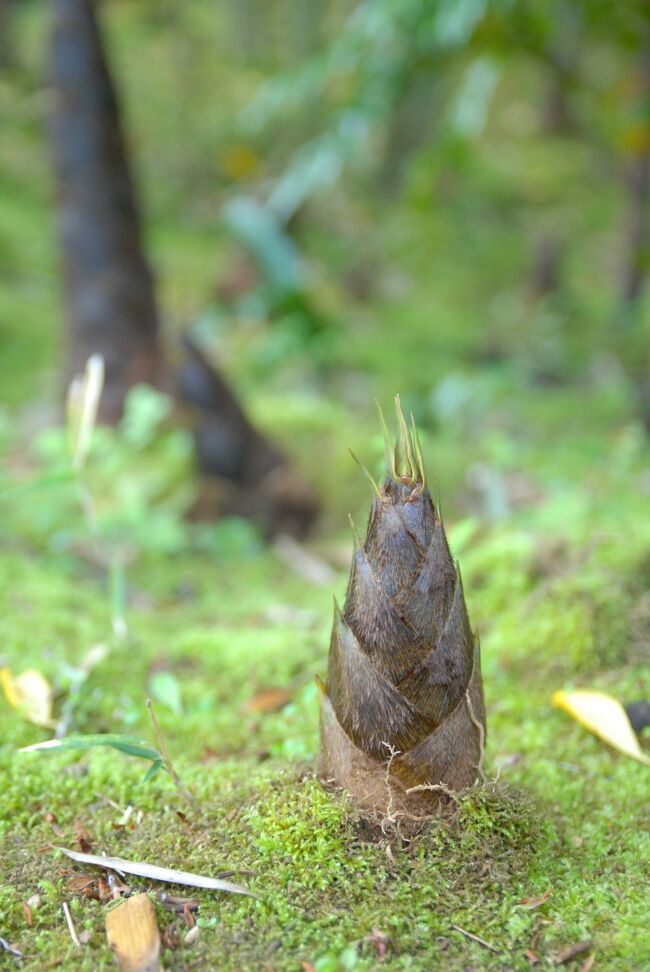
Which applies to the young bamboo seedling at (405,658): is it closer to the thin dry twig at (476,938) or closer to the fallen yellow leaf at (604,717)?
the thin dry twig at (476,938)

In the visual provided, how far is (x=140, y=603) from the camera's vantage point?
3111 millimetres

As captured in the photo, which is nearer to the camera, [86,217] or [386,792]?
[386,792]

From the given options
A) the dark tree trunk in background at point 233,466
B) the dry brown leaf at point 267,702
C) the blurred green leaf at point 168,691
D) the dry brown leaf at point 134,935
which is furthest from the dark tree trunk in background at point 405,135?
the dry brown leaf at point 134,935

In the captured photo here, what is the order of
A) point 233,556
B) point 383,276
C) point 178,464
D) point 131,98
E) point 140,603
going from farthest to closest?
point 131,98, point 383,276, point 178,464, point 233,556, point 140,603

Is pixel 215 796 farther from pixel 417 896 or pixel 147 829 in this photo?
pixel 417 896

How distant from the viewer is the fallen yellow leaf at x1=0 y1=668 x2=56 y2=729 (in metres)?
1.85

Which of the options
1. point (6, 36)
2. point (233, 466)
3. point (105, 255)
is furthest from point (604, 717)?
point (6, 36)

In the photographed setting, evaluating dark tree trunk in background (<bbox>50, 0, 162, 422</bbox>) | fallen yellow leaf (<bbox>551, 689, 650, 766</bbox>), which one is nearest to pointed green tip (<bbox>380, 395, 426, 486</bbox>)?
fallen yellow leaf (<bbox>551, 689, 650, 766</bbox>)

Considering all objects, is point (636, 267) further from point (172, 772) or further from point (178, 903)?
point (178, 903)

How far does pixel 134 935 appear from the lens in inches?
46.4

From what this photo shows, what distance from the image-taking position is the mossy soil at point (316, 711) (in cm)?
121

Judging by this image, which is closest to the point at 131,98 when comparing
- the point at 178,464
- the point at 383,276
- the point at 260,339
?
the point at 383,276

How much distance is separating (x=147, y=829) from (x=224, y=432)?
2.56 m

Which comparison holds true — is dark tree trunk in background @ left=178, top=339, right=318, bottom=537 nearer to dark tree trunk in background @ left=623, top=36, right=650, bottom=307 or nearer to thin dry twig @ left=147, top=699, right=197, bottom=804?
thin dry twig @ left=147, top=699, right=197, bottom=804
